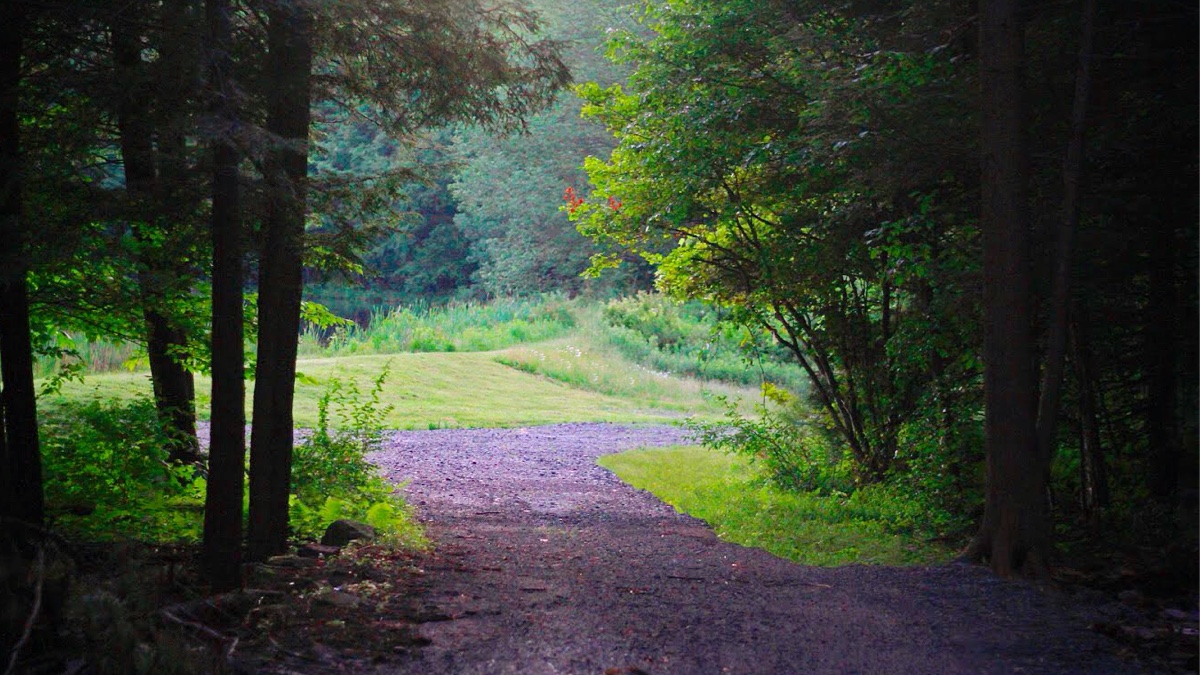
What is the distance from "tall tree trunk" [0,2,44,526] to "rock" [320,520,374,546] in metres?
2.03

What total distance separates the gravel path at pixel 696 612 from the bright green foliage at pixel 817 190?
2971 mm

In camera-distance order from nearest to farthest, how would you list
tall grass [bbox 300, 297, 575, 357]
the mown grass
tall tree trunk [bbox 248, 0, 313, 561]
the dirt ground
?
the dirt ground < tall tree trunk [bbox 248, 0, 313, 561] < the mown grass < tall grass [bbox 300, 297, 575, 357]

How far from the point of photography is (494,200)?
42781 millimetres

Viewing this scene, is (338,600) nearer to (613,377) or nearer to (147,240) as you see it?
(147,240)

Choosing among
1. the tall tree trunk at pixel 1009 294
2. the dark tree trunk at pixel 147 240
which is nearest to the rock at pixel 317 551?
the dark tree trunk at pixel 147 240

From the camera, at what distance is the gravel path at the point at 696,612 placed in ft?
16.4

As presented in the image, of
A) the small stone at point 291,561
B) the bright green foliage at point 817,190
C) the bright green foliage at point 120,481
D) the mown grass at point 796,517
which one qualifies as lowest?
the mown grass at point 796,517

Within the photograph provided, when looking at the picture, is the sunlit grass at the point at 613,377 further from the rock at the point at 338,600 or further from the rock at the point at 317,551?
the rock at the point at 338,600

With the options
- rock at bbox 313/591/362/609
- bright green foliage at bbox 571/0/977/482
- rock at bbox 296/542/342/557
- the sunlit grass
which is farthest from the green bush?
the sunlit grass

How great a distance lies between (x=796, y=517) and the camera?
1082 cm

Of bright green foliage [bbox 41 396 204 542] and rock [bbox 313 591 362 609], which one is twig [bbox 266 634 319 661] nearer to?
rock [bbox 313 591 362 609]

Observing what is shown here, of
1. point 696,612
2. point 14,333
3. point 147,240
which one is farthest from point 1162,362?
point 14,333

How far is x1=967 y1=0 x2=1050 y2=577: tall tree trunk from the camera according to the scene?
699 cm

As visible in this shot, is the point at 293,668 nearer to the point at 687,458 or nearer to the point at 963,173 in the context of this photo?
the point at 963,173
